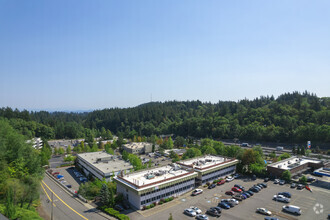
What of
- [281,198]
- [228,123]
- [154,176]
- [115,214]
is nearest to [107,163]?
[154,176]

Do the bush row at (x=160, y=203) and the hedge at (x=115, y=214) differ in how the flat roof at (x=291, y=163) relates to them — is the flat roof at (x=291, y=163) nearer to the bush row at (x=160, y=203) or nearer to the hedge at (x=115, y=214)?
the bush row at (x=160, y=203)

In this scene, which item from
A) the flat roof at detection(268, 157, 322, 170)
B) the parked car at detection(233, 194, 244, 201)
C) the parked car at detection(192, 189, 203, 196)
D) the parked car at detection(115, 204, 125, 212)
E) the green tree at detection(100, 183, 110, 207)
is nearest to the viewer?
the parked car at detection(115, 204, 125, 212)

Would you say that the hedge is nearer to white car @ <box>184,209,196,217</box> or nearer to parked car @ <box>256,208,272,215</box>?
white car @ <box>184,209,196,217</box>

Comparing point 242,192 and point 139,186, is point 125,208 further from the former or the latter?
point 242,192

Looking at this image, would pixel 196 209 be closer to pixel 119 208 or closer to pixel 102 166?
pixel 119 208

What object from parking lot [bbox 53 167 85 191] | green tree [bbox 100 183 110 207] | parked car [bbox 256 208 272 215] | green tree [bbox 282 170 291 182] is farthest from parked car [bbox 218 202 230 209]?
parking lot [bbox 53 167 85 191]

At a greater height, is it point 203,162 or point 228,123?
point 228,123
